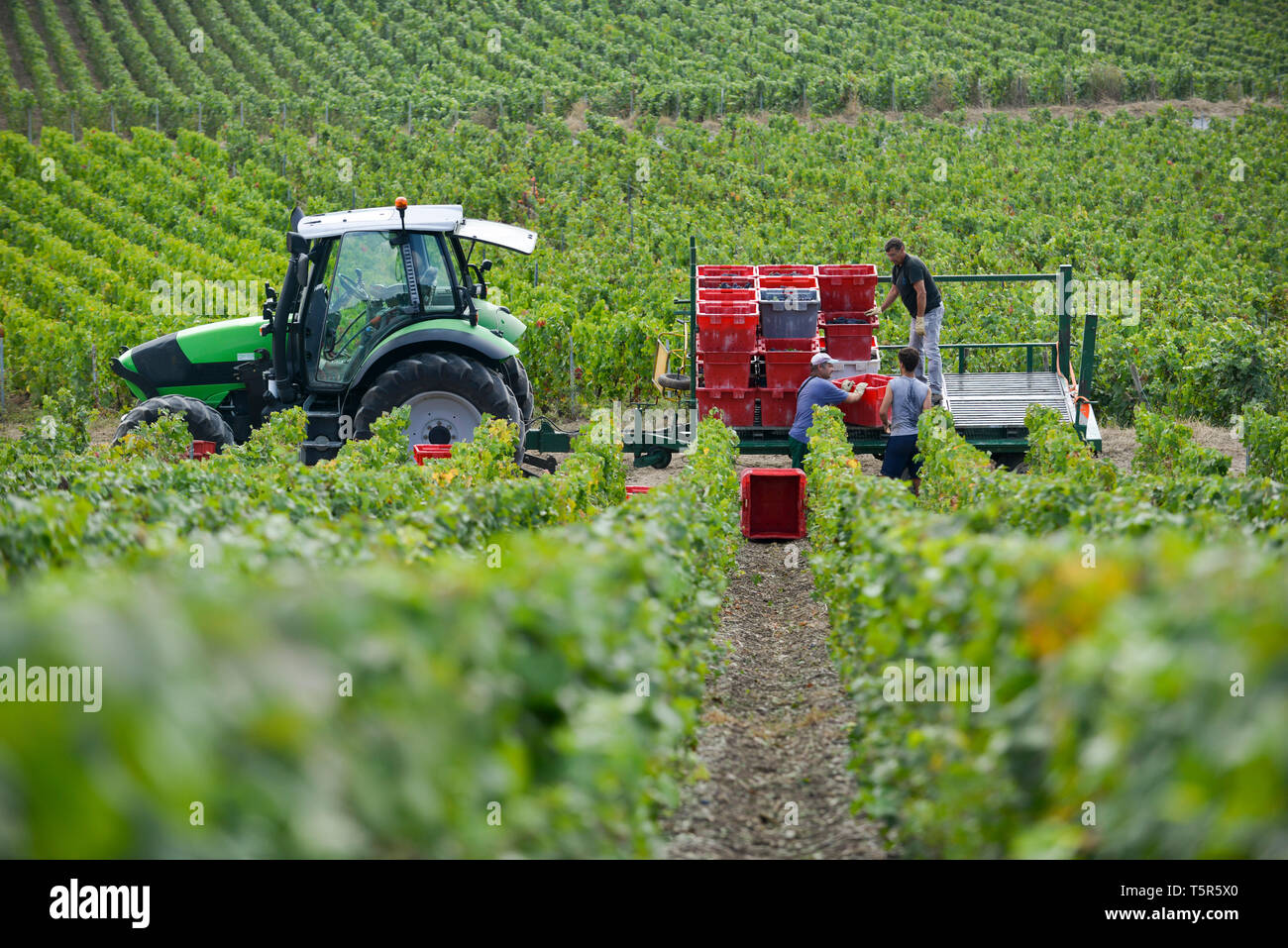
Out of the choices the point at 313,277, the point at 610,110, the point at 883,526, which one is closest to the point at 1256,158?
the point at 610,110

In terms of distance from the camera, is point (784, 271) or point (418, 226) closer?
point (418, 226)

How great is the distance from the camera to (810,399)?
39.2 ft

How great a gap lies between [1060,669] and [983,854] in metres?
0.99

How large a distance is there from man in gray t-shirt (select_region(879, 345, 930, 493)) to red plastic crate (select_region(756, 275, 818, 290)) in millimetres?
2180

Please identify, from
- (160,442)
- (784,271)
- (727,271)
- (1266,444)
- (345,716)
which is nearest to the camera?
(345,716)

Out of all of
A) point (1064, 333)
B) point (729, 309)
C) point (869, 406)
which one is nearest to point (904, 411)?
point (869, 406)

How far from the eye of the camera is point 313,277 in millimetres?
11047

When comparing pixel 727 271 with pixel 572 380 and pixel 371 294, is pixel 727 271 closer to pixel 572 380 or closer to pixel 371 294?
pixel 572 380

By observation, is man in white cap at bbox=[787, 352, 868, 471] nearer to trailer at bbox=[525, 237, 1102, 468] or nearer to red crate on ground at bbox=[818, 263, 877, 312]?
trailer at bbox=[525, 237, 1102, 468]

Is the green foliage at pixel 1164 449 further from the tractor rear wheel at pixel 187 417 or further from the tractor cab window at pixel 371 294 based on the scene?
the tractor rear wheel at pixel 187 417

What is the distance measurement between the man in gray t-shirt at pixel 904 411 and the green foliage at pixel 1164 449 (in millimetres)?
2241

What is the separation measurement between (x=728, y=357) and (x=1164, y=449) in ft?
13.7

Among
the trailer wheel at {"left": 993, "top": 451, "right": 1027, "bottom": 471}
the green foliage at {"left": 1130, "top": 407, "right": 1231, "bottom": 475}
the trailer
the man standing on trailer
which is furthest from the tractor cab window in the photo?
the green foliage at {"left": 1130, "top": 407, "right": 1231, "bottom": 475}

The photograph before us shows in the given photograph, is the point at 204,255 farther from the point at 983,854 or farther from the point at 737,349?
the point at 983,854
